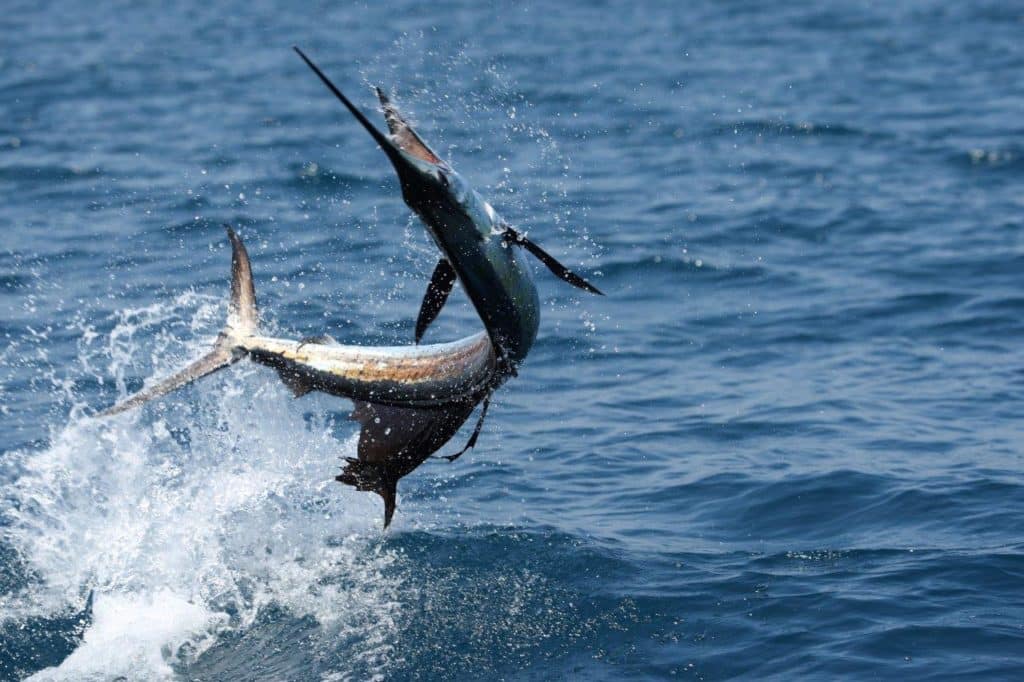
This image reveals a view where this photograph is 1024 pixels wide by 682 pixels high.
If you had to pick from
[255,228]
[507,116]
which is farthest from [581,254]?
[507,116]

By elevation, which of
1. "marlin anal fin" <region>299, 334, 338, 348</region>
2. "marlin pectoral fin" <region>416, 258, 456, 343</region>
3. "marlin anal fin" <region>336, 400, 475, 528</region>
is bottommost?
"marlin anal fin" <region>336, 400, 475, 528</region>

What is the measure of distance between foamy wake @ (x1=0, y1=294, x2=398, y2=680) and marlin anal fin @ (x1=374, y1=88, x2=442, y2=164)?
3147mm

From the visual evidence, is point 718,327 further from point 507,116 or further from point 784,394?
point 507,116

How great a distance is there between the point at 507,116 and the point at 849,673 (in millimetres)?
12599

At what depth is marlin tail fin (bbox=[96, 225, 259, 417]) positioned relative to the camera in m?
5.98

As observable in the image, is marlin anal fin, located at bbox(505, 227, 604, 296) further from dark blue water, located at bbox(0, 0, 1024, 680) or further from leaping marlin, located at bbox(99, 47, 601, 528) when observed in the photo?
dark blue water, located at bbox(0, 0, 1024, 680)

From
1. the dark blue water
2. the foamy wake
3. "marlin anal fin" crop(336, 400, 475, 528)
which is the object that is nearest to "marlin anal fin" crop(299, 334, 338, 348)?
"marlin anal fin" crop(336, 400, 475, 528)

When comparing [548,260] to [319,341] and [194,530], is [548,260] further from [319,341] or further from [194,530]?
[194,530]

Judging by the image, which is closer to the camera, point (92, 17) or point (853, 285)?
point (853, 285)

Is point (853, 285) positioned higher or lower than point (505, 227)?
lower

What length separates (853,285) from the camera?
1306cm

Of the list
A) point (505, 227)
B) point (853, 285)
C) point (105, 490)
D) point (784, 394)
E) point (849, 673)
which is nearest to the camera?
point (505, 227)

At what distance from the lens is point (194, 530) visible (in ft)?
28.2

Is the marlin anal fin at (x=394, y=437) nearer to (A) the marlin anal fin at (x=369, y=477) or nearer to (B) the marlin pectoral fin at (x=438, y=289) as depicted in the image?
(A) the marlin anal fin at (x=369, y=477)
